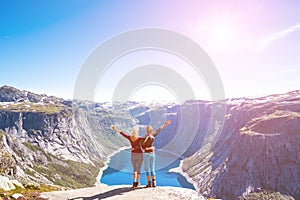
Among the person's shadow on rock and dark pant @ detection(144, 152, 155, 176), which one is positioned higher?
dark pant @ detection(144, 152, 155, 176)

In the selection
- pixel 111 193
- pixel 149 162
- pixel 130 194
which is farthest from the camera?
pixel 111 193

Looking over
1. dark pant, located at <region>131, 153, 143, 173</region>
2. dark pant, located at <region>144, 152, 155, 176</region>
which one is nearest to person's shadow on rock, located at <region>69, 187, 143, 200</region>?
dark pant, located at <region>131, 153, 143, 173</region>

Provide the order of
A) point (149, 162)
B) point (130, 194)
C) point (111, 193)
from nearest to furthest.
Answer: point (130, 194) < point (149, 162) < point (111, 193)

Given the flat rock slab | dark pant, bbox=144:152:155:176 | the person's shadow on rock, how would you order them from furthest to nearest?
1. dark pant, bbox=144:152:155:176
2. the person's shadow on rock
3. the flat rock slab

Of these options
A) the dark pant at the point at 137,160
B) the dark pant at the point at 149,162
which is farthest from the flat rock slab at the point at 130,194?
the dark pant at the point at 137,160

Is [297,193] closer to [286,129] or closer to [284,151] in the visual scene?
[284,151]

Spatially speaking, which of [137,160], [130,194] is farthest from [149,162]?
[130,194]

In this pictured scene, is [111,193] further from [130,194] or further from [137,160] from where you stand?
[137,160]

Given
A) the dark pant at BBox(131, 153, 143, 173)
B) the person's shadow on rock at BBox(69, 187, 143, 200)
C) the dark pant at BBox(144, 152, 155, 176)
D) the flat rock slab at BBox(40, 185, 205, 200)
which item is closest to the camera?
the flat rock slab at BBox(40, 185, 205, 200)

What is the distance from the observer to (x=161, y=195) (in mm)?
15234

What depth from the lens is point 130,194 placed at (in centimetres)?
1594

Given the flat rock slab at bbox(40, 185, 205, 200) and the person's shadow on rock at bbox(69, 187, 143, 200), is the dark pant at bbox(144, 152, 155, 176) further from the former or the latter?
the person's shadow on rock at bbox(69, 187, 143, 200)

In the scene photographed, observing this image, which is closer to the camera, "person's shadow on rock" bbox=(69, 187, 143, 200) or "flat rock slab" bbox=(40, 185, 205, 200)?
"flat rock slab" bbox=(40, 185, 205, 200)

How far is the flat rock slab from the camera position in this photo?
15.1 metres
